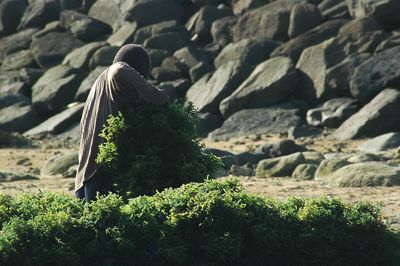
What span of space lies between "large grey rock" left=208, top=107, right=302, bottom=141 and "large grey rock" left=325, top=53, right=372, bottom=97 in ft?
2.98

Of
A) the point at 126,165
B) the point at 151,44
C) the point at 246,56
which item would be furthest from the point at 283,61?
the point at 126,165

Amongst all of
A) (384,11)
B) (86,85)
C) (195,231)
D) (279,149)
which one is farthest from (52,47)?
(195,231)

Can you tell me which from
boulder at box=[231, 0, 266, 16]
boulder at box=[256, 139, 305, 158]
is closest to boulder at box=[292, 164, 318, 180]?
boulder at box=[256, 139, 305, 158]

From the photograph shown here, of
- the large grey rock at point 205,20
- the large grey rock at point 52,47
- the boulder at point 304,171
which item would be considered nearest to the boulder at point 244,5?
the large grey rock at point 205,20

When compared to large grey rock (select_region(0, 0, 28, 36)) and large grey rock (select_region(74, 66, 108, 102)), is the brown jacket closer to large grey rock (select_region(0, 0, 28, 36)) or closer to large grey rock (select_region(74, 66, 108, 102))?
large grey rock (select_region(74, 66, 108, 102))

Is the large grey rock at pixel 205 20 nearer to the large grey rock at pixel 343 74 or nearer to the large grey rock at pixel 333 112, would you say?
the large grey rock at pixel 343 74

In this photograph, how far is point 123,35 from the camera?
1161 inches

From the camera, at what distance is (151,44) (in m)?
28.1

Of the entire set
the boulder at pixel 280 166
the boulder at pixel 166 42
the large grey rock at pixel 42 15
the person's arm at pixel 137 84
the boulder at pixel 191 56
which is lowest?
the large grey rock at pixel 42 15

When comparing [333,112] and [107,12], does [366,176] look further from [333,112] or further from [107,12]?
[107,12]

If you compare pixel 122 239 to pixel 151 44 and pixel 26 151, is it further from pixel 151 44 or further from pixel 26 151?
pixel 151 44

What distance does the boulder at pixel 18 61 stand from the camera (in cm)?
3100

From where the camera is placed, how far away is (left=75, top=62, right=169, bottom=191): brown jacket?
7.70 metres

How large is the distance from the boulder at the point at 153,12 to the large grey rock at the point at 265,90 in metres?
6.46
